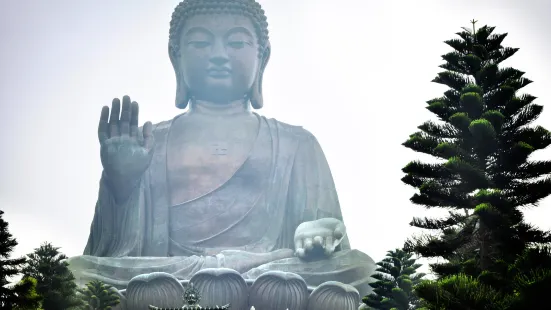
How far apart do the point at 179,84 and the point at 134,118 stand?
268cm

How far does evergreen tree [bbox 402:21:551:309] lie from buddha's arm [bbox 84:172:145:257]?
5.28 metres

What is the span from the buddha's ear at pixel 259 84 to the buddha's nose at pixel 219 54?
0.80m

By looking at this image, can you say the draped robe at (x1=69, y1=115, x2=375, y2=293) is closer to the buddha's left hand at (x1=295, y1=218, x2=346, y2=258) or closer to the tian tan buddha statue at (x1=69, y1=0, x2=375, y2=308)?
the tian tan buddha statue at (x1=69, y1=0, x2=375, y2=308)

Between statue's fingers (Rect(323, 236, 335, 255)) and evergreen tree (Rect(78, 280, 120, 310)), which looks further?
statue's fingers (Rect(323, 236, 335, 255))

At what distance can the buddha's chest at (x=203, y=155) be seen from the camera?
1833 cm

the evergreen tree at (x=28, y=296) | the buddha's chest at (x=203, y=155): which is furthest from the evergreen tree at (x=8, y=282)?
the buddha's chest at (x=203, y=155)

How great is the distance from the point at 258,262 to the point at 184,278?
1092 millimetres

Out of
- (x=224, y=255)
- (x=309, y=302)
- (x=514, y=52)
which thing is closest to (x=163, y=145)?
(x=224, y=255)

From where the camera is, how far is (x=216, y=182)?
18297mm

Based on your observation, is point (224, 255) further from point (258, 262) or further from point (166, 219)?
point (166, 219)

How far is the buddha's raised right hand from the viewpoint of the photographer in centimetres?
1681

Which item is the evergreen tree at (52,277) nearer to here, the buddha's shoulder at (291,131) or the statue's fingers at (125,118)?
the statue's fingers at (125,118)

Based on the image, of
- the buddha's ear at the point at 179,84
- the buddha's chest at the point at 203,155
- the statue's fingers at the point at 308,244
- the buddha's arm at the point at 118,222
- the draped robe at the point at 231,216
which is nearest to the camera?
the statue's fingers at the point at 308,244

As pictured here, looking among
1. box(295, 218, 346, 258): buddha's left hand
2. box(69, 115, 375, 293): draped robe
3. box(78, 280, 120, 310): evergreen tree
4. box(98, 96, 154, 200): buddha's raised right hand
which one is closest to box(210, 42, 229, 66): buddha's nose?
box(69, 115, 375, 293): draped robe
